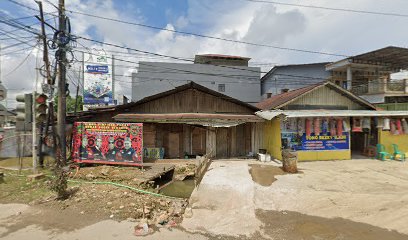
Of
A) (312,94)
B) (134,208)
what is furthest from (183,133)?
(312,94)

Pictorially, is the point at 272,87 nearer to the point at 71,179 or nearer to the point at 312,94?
the point at 312,94

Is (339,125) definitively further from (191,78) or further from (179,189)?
(191,78)

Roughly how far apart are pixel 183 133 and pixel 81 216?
9.49 metres

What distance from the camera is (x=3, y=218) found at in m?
6.27

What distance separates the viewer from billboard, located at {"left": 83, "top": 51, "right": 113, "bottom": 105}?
26281mm

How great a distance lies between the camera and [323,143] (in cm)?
1402

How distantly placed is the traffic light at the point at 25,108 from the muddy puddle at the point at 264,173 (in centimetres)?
1008

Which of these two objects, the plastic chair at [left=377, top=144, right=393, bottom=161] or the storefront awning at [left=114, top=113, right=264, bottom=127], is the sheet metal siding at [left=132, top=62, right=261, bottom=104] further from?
the plastic chair at [left=377, top=144, right=393, bottom=161]

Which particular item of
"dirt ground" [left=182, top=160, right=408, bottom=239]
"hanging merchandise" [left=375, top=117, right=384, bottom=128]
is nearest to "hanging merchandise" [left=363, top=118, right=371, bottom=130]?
"hanging merchandise" [left=375, top=117, right=384, bottom=128]

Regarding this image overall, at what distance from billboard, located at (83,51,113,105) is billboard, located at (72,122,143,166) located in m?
16.0

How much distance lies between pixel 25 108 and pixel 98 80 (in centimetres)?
1960

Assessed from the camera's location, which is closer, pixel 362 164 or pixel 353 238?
pixel 353 238

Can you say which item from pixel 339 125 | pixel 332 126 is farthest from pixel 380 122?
pixel 332 126

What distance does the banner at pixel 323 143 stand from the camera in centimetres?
1379
